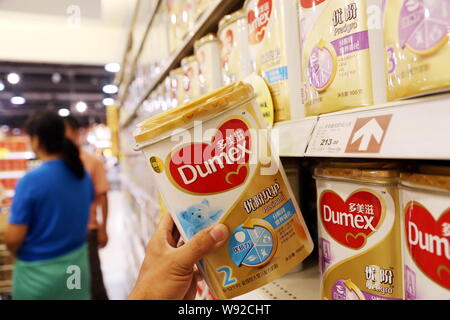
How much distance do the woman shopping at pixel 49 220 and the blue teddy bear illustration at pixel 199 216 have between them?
1.38 m

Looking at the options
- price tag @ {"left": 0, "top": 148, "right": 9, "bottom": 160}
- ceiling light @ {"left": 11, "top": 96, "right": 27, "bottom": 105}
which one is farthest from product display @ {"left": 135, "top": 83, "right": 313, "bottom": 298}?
ceiling light @ {"left": 11, "top": 96, "right": 27, "bottom": 105}

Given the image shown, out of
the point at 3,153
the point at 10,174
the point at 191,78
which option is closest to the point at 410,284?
the point at 191,78

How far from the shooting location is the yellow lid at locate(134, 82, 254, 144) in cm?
57

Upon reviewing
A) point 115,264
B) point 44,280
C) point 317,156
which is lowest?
point 115,264

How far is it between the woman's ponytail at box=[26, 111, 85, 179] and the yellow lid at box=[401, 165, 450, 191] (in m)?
2.00

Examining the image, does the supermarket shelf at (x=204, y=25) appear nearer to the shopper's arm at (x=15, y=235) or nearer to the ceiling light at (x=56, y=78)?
the shopper's arm at (x=15, y=235)

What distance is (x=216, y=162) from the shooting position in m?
0.59

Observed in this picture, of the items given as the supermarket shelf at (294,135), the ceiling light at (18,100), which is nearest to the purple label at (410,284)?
the supermarket shelf at (294,135)

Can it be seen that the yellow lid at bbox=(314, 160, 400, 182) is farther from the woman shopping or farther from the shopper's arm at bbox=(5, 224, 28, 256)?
the shopper's arm at bbox=(5, 224, 28, 256)

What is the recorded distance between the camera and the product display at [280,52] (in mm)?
711

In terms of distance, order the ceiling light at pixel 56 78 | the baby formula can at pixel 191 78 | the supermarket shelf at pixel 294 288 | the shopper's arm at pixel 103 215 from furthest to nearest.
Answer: the ceiling light at pixel 56 78, the shopper's arm at pixel 103 215, the baby formula can at pixel 191 78, the supermarket shelf at pixel 294 288

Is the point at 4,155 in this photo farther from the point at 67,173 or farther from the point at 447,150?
the point at 447,150

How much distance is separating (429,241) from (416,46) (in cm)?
26

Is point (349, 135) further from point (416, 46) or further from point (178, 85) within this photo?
point (178, 85)
